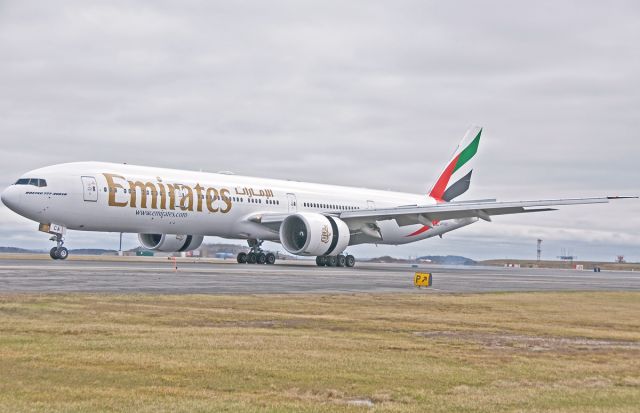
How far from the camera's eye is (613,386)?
8.34 meters

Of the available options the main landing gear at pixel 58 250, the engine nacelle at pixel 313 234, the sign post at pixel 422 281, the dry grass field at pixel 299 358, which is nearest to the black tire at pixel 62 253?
the main landing gear at pixel 58 250

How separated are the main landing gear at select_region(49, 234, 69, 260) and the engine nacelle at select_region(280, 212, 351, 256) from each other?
10601mm

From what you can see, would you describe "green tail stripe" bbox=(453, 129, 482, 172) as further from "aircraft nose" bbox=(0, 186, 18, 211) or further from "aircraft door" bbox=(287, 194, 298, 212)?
"aircraft nose" bbox=(0, 186, 18, 211)

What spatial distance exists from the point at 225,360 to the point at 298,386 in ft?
4.87

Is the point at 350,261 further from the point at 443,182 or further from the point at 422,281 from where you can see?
the point at 422,281

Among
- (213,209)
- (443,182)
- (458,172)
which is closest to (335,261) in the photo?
(213,209)

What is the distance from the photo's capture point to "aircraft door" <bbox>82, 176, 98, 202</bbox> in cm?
3603

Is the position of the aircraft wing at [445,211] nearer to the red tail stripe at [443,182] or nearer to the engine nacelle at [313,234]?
the engine nacelle at [313,234]

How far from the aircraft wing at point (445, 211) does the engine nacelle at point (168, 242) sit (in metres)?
4.45

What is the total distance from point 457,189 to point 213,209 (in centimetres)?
2254

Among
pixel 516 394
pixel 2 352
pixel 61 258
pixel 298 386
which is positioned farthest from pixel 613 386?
pixel 61 258

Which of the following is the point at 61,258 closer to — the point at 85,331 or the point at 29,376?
the point at 85,331

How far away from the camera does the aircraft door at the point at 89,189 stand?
118ft

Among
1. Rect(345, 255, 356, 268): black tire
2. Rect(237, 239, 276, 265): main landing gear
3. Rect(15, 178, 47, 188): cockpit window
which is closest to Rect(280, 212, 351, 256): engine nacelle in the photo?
Rect(237, 239, 276, 265): main landing gear
